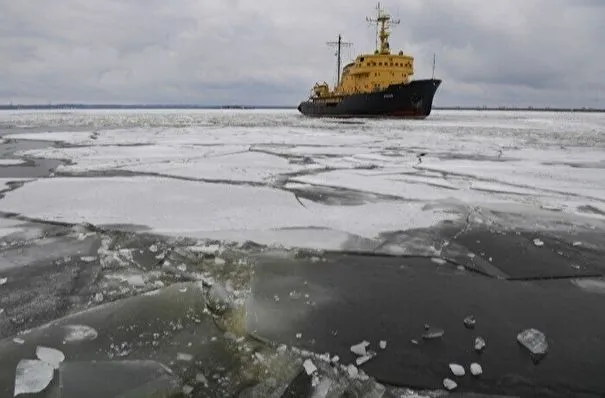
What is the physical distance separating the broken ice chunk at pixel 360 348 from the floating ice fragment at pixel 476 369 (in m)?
0.42

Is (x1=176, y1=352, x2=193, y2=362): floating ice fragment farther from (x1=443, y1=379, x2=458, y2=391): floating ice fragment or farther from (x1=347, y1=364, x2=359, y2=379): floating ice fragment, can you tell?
(x1=443, y1=379, x2=458, y2=391): floating ice fragment

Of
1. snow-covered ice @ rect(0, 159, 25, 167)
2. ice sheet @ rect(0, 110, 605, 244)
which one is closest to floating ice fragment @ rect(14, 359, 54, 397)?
ice sheet @ rect(0, 110, 605, 244)

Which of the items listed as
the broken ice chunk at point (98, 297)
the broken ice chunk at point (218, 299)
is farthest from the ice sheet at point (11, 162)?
the broken ice chunk at point (218, 299)

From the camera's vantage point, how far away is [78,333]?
194cm

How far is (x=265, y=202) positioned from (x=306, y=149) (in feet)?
19.9

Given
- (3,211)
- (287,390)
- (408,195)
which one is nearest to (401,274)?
(287,390)

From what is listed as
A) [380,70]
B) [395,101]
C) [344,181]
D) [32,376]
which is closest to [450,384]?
[32,376]

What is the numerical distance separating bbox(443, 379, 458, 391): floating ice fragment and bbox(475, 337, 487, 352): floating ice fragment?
0.29 meters

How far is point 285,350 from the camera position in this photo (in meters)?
1.85

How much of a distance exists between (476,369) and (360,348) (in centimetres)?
46

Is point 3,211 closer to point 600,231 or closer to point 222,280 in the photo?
point 222,280

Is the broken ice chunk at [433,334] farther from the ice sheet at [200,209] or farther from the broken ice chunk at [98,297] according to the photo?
the broken ice chunk at [98,297]

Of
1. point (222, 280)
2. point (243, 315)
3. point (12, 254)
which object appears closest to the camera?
point (243, 315)

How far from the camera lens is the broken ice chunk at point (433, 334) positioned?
1.98 meters
